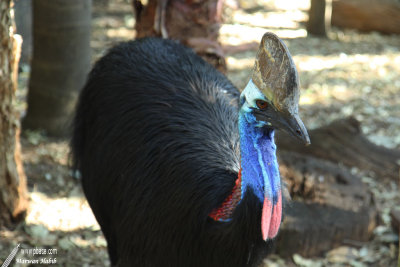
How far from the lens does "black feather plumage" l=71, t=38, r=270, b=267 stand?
2.50 m

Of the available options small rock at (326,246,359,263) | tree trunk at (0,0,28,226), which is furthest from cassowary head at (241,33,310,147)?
small rock at (326,246,359,263)

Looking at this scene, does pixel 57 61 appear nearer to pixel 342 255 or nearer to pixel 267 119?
pixel 342 255

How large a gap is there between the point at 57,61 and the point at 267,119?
10.0 ft

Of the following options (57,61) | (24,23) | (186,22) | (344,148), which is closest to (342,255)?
(344,148)

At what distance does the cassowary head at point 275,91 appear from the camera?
2131 mm

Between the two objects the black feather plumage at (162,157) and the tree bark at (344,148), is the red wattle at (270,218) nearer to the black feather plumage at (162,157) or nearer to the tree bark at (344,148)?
the black feather plumage at (162,157)

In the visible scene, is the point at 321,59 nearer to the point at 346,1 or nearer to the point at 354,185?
the point at 346,1

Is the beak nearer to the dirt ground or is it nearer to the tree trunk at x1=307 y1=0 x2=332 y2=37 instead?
the dirt ground

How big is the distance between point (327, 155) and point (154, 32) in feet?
6.38

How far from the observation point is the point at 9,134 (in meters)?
3.59

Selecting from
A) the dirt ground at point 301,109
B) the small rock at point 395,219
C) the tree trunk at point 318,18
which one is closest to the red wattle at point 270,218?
the dirt ground at point 301,109

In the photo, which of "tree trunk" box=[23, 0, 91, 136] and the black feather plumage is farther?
A: "tree trunk" box=[23, 0, 91, 136]

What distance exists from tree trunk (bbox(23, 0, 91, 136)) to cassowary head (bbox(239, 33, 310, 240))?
281 centimetres

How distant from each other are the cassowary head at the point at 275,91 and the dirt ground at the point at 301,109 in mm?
1857
